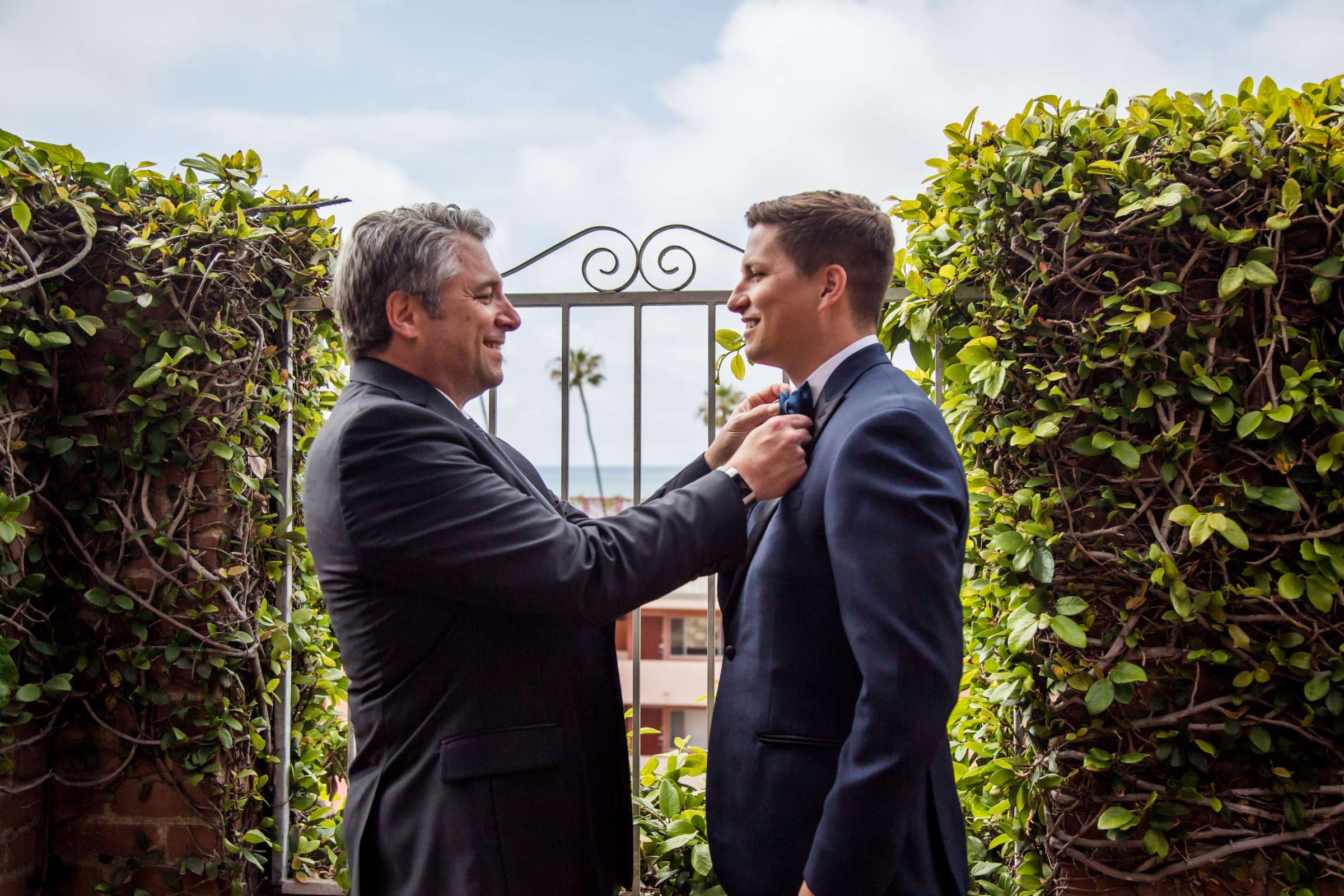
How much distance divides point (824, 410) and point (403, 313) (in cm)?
84

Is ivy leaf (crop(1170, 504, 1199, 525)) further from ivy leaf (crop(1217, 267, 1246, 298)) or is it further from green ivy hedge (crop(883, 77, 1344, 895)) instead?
ivy leaf (crop(1217, 267, 1246, 298))

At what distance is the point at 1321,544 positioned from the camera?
2090mm

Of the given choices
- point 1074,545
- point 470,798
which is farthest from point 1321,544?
point 470,798

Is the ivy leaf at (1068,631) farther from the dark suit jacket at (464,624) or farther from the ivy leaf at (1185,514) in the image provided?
the dark suit jacket at (464,624)

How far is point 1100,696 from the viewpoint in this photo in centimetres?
212

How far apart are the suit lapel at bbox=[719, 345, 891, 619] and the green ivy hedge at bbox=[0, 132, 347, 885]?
1.65m

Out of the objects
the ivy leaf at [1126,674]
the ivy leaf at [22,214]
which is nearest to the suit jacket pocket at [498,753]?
the ivy leaf at [1126,674]

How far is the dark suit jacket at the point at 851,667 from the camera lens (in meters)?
1.33

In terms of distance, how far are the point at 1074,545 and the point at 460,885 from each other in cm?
158

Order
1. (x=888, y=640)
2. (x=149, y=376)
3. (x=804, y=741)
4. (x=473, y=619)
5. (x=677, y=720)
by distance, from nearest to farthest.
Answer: (x=888, y=640)
(x=804, y=741)
(x=473, y=619)
(x=149, y=376)
(x=677, y=720)

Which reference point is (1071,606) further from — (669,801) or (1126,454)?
(669,801)

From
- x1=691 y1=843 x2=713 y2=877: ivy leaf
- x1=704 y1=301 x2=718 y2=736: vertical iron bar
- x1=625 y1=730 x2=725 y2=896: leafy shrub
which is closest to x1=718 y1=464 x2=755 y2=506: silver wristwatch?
x1=704 y1=301 x2=718 y2=736: vertical iron bar

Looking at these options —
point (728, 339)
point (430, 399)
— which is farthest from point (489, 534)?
point (728, 339)

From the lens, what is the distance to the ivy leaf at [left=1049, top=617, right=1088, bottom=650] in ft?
6.86
